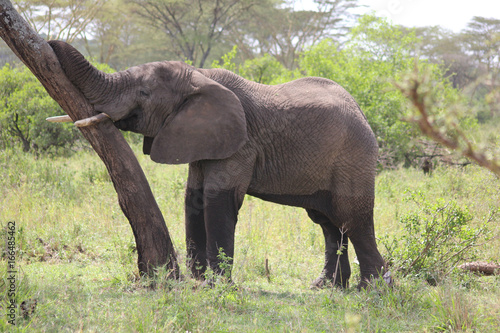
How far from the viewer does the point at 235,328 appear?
354cm

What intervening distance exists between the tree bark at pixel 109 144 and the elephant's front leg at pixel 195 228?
1.42 ft

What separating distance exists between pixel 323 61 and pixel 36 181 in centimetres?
756

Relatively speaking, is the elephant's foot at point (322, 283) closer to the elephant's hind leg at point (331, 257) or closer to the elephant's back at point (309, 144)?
the elephant's hind leg at point (331, 257)

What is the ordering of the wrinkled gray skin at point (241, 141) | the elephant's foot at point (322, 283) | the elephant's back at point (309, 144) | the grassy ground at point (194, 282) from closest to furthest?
the grassy ground at point (194, 282)
the wrinkled gray skin at point (241, 141)
the elephant's back at point (309, 144)
the elephant's foot at point (322, 283)

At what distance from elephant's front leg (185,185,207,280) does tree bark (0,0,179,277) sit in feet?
1.42

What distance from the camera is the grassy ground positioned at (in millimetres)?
3494

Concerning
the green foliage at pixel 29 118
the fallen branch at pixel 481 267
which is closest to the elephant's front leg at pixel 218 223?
the fallen branch at pixel 481 267

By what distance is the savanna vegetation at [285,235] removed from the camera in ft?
11.0

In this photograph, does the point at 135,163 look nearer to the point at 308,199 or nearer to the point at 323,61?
the point at 308,199

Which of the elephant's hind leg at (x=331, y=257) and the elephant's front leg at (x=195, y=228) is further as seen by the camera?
the elephant's hind leg at (x=331, y=257)

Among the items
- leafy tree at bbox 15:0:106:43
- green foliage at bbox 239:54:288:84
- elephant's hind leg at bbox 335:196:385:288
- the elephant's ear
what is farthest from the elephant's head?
leafy tree at bbox 15:0:106:43

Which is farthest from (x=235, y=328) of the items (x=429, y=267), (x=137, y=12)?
(x=137, y=12)

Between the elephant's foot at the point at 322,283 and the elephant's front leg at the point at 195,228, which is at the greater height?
the elephant's front leg at the point at 195,228

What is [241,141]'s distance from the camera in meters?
4.36
